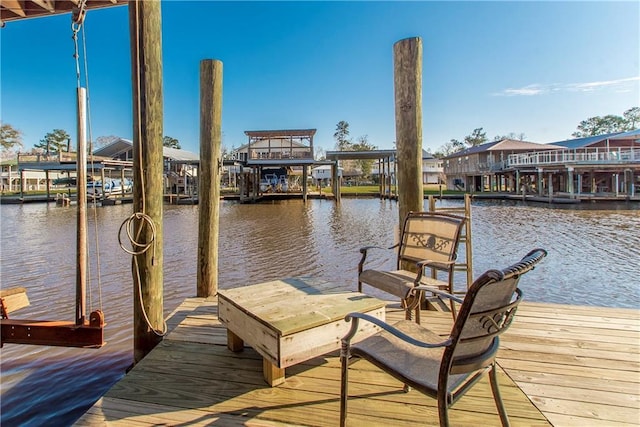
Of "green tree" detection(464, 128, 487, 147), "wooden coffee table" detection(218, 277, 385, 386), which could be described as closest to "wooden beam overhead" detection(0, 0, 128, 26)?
"wooden coffee table" detection(218, 277, 385, 386)

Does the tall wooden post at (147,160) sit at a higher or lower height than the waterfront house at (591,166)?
lower

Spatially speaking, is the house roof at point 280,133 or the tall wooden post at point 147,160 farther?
the house roof at point 280,133

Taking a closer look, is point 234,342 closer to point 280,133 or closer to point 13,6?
point 13,6

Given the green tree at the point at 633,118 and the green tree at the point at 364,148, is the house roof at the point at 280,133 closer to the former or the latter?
the green tree at the point at 364,148

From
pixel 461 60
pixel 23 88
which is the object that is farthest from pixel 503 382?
pixel 23 88

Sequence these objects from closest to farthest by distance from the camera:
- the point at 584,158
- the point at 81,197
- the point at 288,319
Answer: the point at 288,319 → the point at 81,197 → the point at 584,158

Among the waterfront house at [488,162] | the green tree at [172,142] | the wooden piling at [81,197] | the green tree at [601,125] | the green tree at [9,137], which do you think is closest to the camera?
the wooden piling at [81,197]

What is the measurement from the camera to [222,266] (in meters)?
7.44

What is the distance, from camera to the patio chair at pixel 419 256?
2.64 metres

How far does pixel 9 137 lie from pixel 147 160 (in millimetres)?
48156

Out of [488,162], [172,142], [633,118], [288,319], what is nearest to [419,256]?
[288,319]

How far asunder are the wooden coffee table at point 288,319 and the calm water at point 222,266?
3.70 ft

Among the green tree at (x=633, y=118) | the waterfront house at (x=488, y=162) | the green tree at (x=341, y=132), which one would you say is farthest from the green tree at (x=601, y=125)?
the green tree at (x=341, y=132)

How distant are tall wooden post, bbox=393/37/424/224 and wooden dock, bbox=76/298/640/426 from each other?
1.55 metres
